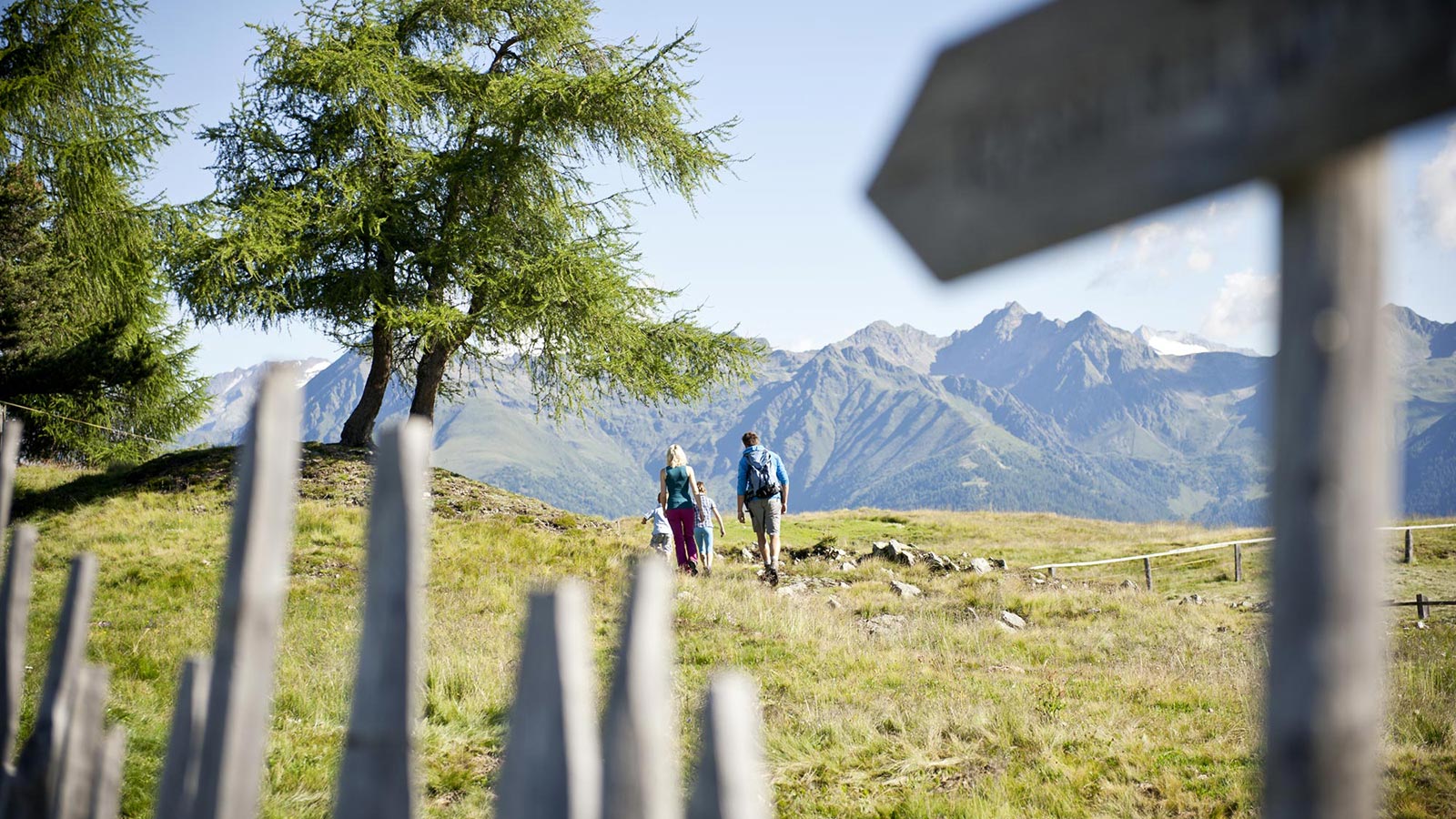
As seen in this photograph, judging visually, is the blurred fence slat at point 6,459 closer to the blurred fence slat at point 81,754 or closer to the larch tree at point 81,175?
the blurred fence slat at point 81,754

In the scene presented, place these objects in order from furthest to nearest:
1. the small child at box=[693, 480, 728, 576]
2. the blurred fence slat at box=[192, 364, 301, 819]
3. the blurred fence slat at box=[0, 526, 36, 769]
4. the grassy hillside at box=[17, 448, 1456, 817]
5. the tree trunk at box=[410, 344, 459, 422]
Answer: the tree trunk at box=[410, 344, 459, 422]
the small child at box=[693, 480, 728, 576]
the grassy hillside at box=[17, 448, 1456, 817]
the blurred fence slat at box=[0, 526, 36, 769]
the blurred fence slat at box=[192, 364, 301, 819]

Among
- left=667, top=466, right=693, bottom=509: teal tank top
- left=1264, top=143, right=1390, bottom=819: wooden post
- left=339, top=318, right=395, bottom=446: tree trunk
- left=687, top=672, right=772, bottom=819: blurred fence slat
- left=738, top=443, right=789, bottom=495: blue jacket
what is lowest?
left=687, top=672, right=772, bottom=819: blurred fence slat

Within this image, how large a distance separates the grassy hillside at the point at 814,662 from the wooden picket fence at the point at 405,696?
3.27 feet

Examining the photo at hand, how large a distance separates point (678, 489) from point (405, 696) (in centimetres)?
996

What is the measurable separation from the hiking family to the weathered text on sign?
9926 mm

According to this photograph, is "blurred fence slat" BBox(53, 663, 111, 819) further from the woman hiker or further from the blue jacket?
the blue jacket

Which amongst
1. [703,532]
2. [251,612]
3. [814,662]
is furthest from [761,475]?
[251,612]

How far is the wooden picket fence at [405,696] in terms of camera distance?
136 cm

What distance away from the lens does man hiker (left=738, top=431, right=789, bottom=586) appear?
38.7 feet

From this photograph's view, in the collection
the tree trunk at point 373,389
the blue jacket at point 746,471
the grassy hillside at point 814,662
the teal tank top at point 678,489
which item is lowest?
the grassy hillside at point 814,662

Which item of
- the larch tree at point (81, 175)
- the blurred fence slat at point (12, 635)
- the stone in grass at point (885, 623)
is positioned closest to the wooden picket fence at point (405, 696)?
the blurred fence slat at point (12, 635)

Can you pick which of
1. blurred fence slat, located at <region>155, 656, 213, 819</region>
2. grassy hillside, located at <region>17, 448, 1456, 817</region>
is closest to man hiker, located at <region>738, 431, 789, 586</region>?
grassy hillside, located at <region>17, 448, 1456, 817</region>

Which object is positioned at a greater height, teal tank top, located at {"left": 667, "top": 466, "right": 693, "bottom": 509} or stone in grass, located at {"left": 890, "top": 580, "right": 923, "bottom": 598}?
teal tank top, located at {"left": 667, "top": 466, "right": 693, "bottom": 509}

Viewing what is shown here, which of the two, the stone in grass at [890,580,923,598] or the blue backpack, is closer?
the blue backpack
